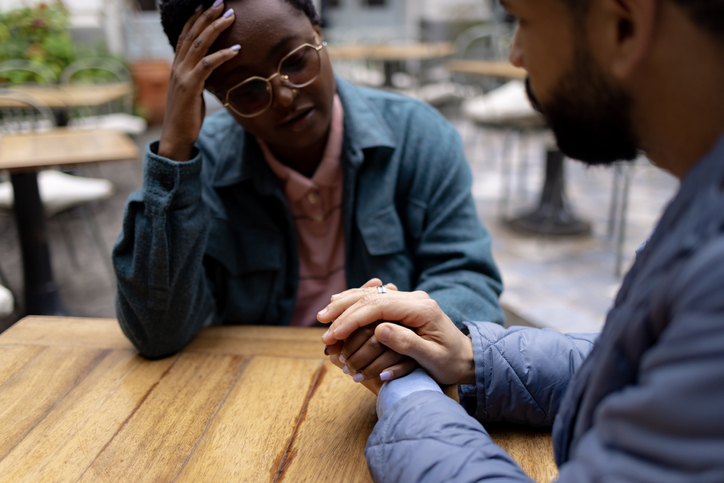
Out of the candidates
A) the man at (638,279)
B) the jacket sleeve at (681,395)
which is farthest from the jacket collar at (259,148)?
the jacket sleeve at (681,395)

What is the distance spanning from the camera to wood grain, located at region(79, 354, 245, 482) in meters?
0.85

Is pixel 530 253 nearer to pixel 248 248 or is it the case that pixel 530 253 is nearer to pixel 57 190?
pixel 248 248

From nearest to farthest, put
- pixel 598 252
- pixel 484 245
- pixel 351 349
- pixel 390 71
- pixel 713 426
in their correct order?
pixel 713 426 < pixel 351 349 < pixel 484 245 < pixel 598 252 < pixel 390 71

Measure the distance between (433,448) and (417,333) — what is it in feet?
1.00

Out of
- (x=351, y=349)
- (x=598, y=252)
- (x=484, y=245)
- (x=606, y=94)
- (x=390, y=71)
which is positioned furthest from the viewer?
(x=390, y=71)

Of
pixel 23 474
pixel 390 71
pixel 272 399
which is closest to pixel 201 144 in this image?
pixel 272 399

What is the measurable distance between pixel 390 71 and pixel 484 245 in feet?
17.3

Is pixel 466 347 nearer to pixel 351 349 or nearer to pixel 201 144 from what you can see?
pixel 351 349

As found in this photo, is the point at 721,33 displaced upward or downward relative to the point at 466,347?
upward

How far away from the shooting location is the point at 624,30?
57cm

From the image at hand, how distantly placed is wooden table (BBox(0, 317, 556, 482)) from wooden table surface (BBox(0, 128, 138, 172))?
136cm

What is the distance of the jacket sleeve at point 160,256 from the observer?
47.2 inches

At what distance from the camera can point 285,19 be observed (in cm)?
128

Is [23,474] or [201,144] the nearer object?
[23,474]
